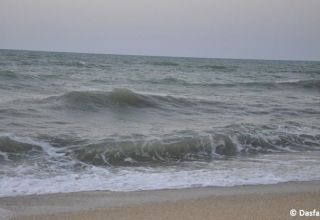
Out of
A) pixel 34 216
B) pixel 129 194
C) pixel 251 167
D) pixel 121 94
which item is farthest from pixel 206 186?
pixel 121 94

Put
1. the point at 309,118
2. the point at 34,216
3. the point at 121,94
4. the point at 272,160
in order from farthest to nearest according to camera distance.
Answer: the point at 121,94, the point at 309,118, the point at 272,160, the point at 34,216

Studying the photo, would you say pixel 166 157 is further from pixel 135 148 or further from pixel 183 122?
pixel 183 122

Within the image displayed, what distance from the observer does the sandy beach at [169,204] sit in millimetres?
3947

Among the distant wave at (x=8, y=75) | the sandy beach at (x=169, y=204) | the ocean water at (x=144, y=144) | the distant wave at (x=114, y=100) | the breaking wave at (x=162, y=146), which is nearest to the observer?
the sandy beach at (x=169, y=204)

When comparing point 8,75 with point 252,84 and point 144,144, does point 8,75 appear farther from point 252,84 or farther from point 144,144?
point 144,144

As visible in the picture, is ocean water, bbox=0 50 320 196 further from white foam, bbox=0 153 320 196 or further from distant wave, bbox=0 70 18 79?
distant wave, bbox=0 70 18 79

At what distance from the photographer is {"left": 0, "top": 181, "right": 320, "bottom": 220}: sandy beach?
155 inches

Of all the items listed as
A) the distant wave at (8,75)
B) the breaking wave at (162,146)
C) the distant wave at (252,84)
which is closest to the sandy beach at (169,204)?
the breaking wave at (162,146)

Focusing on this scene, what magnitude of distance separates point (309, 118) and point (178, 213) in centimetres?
871

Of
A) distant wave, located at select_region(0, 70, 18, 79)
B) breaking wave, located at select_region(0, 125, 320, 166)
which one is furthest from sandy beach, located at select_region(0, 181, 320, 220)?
distant wave, located at select_region(0, 70, 18, 79)

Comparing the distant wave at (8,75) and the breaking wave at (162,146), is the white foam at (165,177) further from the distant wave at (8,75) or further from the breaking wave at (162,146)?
the distant wave at (8,75)

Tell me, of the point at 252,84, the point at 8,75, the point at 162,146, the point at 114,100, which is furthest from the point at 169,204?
the point at 252,84

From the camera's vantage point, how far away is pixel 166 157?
6910mm

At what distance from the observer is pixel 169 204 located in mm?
4297
